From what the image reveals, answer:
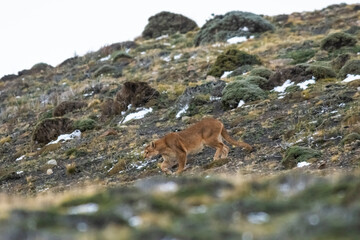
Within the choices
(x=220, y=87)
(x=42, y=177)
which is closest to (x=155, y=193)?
(x=42, y=177)

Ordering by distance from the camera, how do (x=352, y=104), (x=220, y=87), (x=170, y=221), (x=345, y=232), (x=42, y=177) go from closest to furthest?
1. (x=345, y=232)
2. (x=170, y=221)
3. (x=352, y=104)
4. (x=42, y=177)
5. (x=220, y=87)

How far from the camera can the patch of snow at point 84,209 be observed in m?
5.63

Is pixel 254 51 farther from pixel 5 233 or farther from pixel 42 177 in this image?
pixel 5 233

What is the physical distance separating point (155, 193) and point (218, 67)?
25196mm

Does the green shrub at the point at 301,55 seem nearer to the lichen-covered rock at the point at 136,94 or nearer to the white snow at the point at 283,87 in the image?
the white snow at the point at 283,87

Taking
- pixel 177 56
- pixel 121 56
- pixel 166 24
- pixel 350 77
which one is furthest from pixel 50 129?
pixel 166 24

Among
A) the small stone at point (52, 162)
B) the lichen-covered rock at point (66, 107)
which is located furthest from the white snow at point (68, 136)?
the lichen-covered rock at point (66, 107)

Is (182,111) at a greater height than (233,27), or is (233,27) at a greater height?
(233,27)

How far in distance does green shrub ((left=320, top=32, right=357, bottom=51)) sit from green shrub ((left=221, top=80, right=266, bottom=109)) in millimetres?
9129

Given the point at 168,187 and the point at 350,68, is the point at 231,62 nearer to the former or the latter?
the point at 350,68

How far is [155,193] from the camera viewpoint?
243 inches

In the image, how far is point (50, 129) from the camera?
2552 centimetres

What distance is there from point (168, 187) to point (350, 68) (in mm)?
17743

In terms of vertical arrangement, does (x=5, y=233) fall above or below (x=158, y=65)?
above
